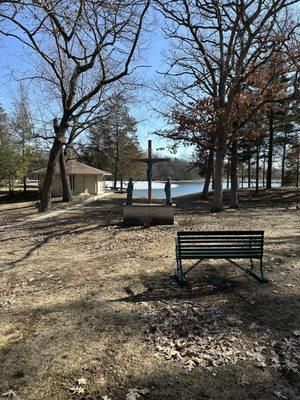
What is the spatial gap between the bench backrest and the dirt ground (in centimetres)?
46

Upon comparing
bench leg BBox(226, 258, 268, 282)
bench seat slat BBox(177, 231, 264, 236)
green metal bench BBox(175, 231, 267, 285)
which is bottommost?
bench leg BBox(226, 258, 268, 282)

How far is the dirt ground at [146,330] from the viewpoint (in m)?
4.07

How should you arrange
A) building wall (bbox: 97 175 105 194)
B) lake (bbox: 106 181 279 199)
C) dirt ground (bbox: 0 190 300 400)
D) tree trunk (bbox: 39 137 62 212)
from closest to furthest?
1. dirt ground (bbox: 0 190 300 400)
2. tree trunk (bbox: 39 137 62 212)
3. building wall (bbox: 97 175 105 194)
4. lake (bbox: 106 181 279 199)

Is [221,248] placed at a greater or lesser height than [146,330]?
greater

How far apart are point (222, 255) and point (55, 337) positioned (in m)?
3.24

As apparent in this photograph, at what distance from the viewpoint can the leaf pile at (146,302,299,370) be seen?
14.9 ft

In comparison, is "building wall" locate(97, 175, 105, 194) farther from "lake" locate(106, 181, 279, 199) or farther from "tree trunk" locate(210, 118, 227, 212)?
"tree trunk" locate(210, 118, 227, 212)

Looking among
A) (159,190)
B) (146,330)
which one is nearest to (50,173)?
(146,330)

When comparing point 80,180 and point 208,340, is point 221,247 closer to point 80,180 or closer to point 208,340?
point 208,340

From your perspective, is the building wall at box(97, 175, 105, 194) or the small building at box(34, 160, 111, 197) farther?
the building wall at box(97, 175, 105, 194)

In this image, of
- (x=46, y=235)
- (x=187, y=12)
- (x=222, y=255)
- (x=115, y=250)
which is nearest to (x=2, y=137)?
(x=187, y=12)

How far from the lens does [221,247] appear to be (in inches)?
290

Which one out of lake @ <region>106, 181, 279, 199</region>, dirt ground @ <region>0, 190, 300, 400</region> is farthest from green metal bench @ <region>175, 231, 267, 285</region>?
lake @ <region>106, 181, 279, 199</region>

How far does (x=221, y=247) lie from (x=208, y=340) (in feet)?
8.50
